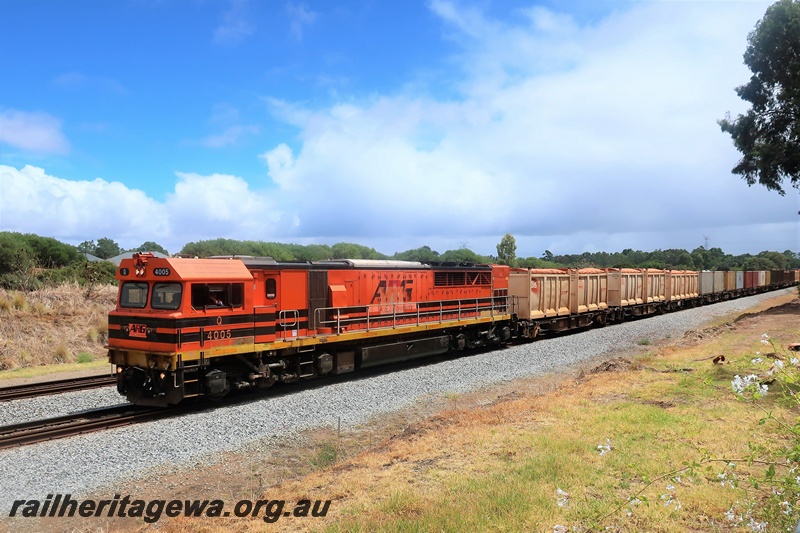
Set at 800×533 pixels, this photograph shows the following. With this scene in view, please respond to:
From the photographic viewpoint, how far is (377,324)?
18375 millimetres

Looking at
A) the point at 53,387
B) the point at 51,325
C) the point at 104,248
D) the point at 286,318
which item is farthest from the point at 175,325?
the point at 104,248

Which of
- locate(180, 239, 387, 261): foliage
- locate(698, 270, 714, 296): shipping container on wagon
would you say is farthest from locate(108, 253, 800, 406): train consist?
locate(180, 239, 387, 261): foliage

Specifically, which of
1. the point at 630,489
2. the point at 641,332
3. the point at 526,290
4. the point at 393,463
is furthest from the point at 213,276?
the point at 641,332


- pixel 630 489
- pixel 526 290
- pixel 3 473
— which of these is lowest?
pixel 3 473

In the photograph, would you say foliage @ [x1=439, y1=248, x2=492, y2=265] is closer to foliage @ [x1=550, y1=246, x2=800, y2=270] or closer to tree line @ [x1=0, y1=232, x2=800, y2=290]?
tree line @ [x1=0, y1=232, x2=800, y2=290]

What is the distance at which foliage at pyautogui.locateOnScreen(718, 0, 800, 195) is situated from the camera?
32781mm

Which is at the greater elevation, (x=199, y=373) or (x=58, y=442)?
(x=199, y=373)

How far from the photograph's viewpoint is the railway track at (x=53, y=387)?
1447cm

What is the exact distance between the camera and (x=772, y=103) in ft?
118

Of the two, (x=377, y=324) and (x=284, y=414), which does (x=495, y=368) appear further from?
(x=284, y=414)

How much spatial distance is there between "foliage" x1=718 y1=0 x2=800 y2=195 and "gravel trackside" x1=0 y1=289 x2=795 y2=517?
24.3 meters

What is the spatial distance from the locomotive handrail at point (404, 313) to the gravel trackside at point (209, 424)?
1.67 metres

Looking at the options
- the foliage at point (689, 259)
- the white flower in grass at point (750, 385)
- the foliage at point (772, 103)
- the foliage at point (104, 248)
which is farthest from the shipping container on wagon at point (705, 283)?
the foliage at point (104, 248)

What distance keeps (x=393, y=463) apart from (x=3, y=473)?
6478 mm
